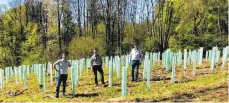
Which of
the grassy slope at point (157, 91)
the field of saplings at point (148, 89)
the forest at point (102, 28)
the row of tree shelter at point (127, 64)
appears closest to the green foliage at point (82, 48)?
the forest at point (102, 28)

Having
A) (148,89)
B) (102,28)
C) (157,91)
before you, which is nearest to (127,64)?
(148,89)

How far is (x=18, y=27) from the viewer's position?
1710 inches

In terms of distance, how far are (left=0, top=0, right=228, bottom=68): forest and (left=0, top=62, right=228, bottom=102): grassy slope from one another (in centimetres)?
1922

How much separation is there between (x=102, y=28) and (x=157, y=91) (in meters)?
40.8

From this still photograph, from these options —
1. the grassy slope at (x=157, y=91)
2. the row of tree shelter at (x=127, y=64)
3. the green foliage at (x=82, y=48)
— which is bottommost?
the grassy slope at (x=157, y=91)

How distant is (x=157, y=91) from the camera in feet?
47.1

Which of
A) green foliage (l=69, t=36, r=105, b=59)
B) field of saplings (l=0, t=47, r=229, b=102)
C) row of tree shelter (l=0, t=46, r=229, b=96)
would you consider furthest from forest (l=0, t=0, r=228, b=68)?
field of saplings (l=0, t=47, r=229, b=102)

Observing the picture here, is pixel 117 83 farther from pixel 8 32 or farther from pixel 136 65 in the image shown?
pixel 8 32

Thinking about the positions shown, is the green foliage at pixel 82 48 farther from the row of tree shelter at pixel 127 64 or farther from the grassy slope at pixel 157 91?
the grassy slope at pixel 157 91

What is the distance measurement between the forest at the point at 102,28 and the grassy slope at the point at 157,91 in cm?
1922

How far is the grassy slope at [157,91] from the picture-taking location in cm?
1295

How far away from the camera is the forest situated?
1564 inches

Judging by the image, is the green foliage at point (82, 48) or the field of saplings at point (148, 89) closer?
the field of saplings at point (148, 89)

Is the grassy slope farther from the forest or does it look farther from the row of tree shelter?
the forest
